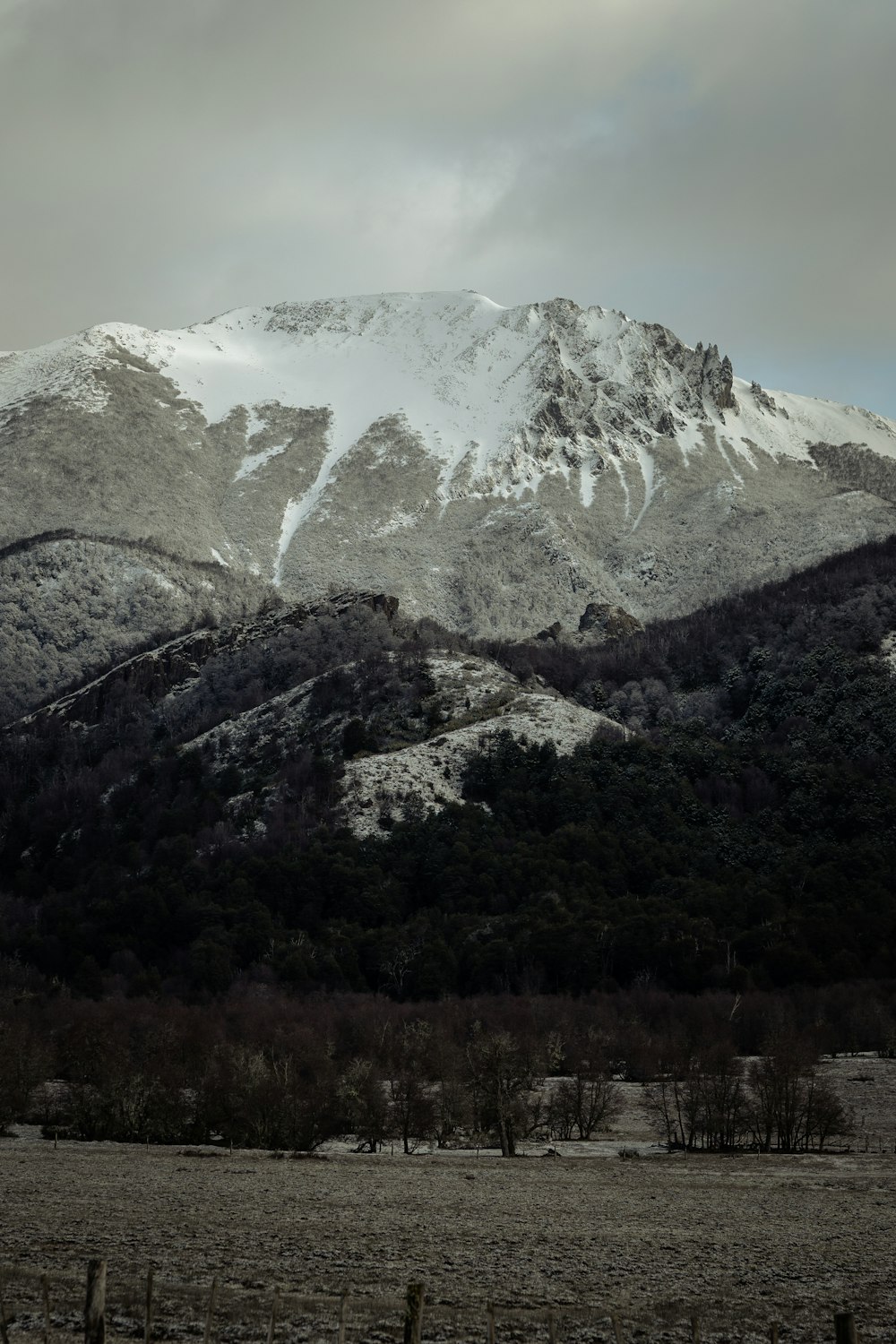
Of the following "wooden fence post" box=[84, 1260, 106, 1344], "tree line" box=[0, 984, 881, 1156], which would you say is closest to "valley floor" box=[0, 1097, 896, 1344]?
"wooden fence post" box=[84, 1260, 106, 1344]

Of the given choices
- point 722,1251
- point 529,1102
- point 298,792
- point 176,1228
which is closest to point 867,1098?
point 529,1102

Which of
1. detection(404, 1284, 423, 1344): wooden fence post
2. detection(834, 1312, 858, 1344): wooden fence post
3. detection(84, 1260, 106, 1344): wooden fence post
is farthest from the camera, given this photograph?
detection(84, 1260, 106, 1344): wooden fence post

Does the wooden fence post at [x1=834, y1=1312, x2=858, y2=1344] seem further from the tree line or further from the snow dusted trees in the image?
the snow dusted trees

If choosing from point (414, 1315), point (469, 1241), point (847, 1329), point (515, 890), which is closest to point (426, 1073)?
point (469, 1241)

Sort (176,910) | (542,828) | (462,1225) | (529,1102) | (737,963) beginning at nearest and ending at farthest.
Result: (462,1225) < (529,1102) < (737,963) < (176,910) < (542,828)

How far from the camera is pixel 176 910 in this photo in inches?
6658

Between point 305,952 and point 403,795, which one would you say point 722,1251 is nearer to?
point 305,952

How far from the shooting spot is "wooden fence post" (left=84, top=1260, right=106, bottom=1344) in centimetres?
2286

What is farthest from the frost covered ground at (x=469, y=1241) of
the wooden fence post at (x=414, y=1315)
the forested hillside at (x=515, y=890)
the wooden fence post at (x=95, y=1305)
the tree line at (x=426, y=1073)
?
the forested hillside at (x=515, y=890)

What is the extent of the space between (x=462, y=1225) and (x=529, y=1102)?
4302 centimetres

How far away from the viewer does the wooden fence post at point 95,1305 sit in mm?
22859

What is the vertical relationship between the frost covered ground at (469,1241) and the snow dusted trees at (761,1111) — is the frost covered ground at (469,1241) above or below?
below

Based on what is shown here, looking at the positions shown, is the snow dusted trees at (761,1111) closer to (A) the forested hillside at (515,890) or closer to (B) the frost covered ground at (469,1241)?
(B) the frost covered ground at (469,1241)

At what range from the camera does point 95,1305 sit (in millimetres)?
23078
